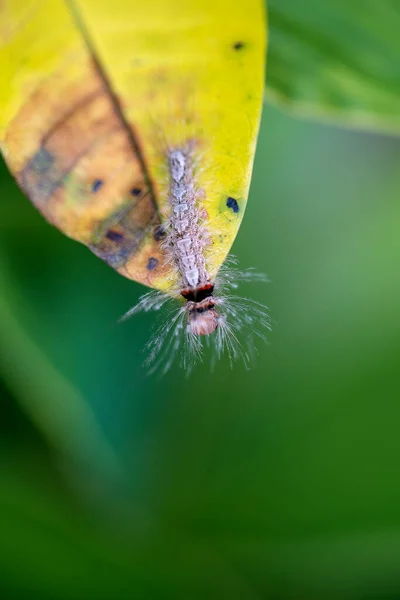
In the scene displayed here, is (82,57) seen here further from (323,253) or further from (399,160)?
(399,160)

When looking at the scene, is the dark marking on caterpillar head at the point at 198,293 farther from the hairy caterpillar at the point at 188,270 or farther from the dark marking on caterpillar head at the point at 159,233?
the dark marking on caterpillar head at the point at 159,233

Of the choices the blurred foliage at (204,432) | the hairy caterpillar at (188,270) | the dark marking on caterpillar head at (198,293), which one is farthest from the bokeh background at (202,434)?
the dark marking on caterpillar head at (198,293)

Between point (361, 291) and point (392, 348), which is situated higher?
point (361, 291)

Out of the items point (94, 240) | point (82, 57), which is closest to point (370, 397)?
point (94, 240)

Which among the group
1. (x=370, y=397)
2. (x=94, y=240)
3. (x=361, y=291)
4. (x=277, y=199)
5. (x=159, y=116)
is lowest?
(x=94, y=240)

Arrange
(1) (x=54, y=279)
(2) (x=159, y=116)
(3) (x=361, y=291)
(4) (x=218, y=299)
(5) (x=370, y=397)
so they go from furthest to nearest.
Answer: (3) (x=361, y=291) → (5) (x=370, y=397) → (1) (x=54, y=279) → (4) (x=218, y=299) → (2) (x=159, y=116)

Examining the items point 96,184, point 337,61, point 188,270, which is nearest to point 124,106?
point 96,184

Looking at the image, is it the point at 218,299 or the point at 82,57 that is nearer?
the point at 82,57
